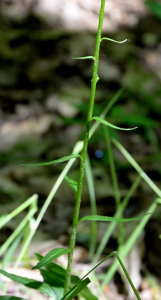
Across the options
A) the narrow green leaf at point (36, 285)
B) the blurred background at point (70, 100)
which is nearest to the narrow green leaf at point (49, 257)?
the narrow green leaf at point (36, 285)

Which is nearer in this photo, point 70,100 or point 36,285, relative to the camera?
Result: point 36,285

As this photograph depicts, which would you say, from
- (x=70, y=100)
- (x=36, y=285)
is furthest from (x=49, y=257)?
(x=70, y=100)

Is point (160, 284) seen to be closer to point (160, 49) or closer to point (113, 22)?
point (160, 49)

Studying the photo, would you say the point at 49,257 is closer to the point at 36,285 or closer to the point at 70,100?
the point at 36,285

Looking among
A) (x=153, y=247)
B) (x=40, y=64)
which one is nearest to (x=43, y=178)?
(x=153, y=247)

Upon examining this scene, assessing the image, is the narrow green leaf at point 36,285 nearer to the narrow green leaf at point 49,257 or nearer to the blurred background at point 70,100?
the narrow green leaf at point 49,257

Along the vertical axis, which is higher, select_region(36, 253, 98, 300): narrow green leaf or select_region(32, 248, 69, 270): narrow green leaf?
select_region(32, 248, 69, 270): narrow green leaf

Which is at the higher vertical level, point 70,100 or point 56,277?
point 70,100

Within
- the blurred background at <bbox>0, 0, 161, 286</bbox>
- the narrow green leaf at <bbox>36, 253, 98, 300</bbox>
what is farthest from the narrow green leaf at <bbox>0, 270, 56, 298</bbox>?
the blurred background at <bbox>0, 0, 161, 286</bbox>

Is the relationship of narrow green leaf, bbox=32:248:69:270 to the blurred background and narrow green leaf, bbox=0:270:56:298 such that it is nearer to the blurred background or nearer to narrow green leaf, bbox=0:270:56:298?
narrow green leaf, bbox=0:270:56:298
